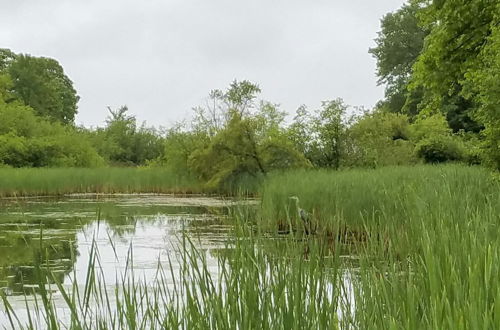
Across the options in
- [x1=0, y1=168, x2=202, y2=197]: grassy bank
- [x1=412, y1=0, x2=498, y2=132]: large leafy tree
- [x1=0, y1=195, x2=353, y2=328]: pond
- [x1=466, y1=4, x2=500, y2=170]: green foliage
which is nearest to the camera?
[x1=0, y1=195, x2=353, y2=328]: pond

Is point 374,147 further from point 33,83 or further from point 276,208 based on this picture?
point 33,83

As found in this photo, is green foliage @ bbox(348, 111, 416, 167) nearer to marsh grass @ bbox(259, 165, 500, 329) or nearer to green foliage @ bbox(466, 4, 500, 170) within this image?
green foliage @ bbox(466, 4, 500, 170)

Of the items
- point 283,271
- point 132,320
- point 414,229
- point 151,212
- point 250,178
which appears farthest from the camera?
point 250,178

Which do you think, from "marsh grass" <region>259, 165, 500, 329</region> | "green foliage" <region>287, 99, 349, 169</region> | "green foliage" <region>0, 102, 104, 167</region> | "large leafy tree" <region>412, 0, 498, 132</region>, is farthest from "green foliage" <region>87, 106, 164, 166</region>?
"marsh grass" <region>259, 165, 500, 329</region>

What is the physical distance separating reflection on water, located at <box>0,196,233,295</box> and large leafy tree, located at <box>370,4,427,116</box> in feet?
68.0

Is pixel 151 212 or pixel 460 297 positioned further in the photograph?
pixel 151 212

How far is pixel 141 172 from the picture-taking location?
22984 mm

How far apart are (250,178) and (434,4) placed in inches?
373

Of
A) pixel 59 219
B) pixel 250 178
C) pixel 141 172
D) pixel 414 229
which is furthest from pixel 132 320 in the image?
pixel 141 172

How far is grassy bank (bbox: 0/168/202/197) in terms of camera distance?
1883 cm

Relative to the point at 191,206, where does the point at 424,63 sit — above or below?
above

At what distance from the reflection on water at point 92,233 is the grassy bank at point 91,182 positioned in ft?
4.59

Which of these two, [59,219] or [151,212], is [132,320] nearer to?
[59,219]

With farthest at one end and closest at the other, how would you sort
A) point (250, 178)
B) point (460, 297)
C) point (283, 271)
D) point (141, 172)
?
point (141, 172) < point (250, 178) < point (283, 271) < point (460, 297)
